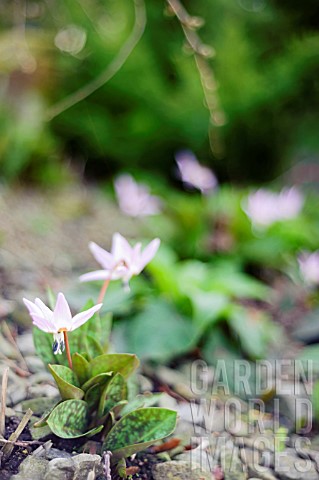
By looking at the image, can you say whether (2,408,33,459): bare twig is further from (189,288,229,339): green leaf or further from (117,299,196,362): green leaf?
(189,288,229,339): green leaf

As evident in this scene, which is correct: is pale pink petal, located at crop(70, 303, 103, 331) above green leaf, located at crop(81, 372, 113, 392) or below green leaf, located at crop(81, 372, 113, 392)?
above

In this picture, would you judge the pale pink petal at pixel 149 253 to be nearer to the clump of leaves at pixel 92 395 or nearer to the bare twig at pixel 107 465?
the clump of leaves at pixel 92 395

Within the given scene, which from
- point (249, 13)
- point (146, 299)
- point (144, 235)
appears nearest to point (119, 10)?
point (249, 13)

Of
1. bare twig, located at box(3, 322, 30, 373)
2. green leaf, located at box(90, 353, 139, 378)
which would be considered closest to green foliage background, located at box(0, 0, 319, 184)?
bare twig, located at box(3, 322, 30, 373)

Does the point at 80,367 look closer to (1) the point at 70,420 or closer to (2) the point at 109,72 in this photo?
(1) the point at 70,420

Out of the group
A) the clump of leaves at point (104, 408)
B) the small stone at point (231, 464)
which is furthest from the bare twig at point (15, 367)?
the small stone at point (231, 464)

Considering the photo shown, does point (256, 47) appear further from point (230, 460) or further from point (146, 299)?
point (230, 460)

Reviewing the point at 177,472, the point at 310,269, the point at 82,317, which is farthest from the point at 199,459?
the point at 310,269
